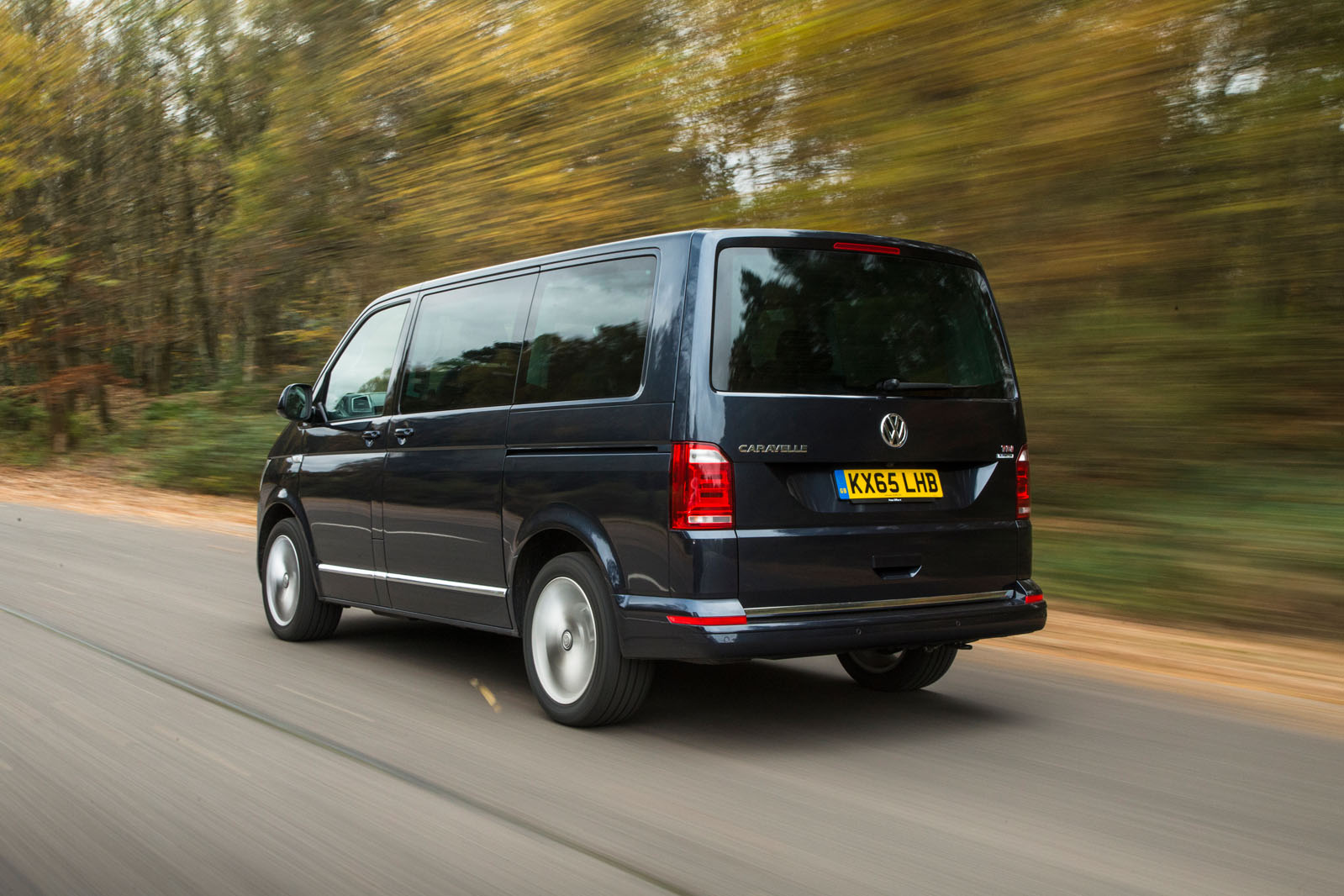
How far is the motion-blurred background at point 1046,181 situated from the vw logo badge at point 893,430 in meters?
3.44

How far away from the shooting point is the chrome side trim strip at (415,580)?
527cm

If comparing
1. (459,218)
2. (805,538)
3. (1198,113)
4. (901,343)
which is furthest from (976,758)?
(459,218)

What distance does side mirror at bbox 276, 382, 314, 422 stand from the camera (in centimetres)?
662

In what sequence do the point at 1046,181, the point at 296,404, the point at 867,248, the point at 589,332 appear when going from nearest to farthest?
the point at 867,248 < the point at 589,332 < the point at 296,404 < the point at 1046,181

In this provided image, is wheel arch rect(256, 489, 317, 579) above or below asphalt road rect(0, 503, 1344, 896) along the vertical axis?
above

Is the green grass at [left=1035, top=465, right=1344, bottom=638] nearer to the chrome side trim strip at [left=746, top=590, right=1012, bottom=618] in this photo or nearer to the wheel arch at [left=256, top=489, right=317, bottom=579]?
the chrome side trim strip at [left=746, top=590, right=1012, bottom=618]

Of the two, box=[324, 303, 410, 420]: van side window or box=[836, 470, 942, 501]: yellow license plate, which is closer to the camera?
box=[836, 470, 942, 501]: yellow license plate

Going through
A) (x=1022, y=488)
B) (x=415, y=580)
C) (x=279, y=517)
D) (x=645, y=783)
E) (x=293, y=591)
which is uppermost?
(x=1022, y=488)

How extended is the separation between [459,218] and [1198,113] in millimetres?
8072

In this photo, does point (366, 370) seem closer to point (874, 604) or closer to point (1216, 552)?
point (874, 604)

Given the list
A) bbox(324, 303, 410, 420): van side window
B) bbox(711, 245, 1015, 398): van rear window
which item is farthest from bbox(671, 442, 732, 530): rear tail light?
bbox(324, 303, 410, 420): van side window

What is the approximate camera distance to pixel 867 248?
4719 millimetres

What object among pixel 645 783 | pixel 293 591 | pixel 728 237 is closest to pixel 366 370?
pixel 293 591

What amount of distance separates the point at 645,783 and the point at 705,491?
3.21 feet
